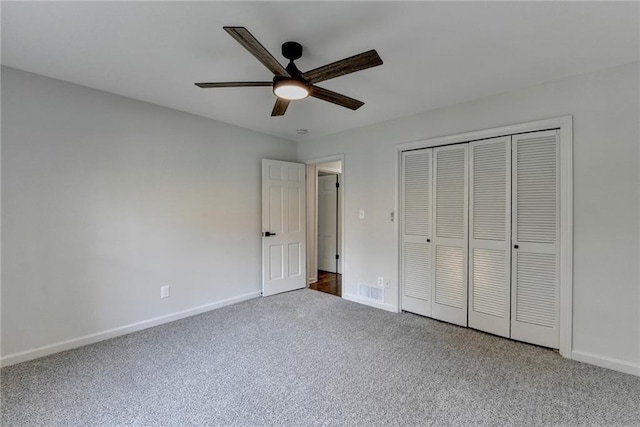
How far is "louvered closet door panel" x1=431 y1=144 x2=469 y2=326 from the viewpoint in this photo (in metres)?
3.09

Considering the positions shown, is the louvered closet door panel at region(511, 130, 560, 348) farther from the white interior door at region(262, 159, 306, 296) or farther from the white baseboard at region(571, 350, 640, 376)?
the white interior door at region(262, 159, 306, 296)

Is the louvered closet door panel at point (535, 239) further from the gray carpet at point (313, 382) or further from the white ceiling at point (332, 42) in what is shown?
the white ceiling at point (332, 42)

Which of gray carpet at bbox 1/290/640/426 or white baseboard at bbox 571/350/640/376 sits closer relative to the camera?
gray carpet at bbox 1/290/640/426

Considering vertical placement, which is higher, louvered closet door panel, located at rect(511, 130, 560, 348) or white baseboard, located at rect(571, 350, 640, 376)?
louvered closet door panel, located at rect(511, 130, 560, 348)

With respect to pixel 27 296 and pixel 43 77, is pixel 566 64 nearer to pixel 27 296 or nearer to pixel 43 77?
pixel 43 77

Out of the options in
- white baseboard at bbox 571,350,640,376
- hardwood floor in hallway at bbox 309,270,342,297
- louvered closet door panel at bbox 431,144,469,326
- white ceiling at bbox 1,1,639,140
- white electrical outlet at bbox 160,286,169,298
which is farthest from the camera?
hardwood floor in hallway at bbox 309,270,342,297

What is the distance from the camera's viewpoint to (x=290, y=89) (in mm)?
1943

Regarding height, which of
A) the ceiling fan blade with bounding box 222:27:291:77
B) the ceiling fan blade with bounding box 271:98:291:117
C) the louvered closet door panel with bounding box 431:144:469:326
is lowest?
the louvered closet door panel with bounding box 431:144:469:326

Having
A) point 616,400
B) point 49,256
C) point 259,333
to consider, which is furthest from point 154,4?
point 616,400

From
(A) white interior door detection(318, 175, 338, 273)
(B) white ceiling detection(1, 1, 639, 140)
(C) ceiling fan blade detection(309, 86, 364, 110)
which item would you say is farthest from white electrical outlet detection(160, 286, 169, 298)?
(A) white interior door detection(318, 175, 338, 273)

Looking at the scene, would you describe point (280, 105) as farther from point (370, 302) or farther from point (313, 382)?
point (370, 302)

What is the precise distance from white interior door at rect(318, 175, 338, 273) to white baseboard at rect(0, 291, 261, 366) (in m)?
2.26

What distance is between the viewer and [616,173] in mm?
2270

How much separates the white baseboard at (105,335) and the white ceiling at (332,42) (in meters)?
2.33
